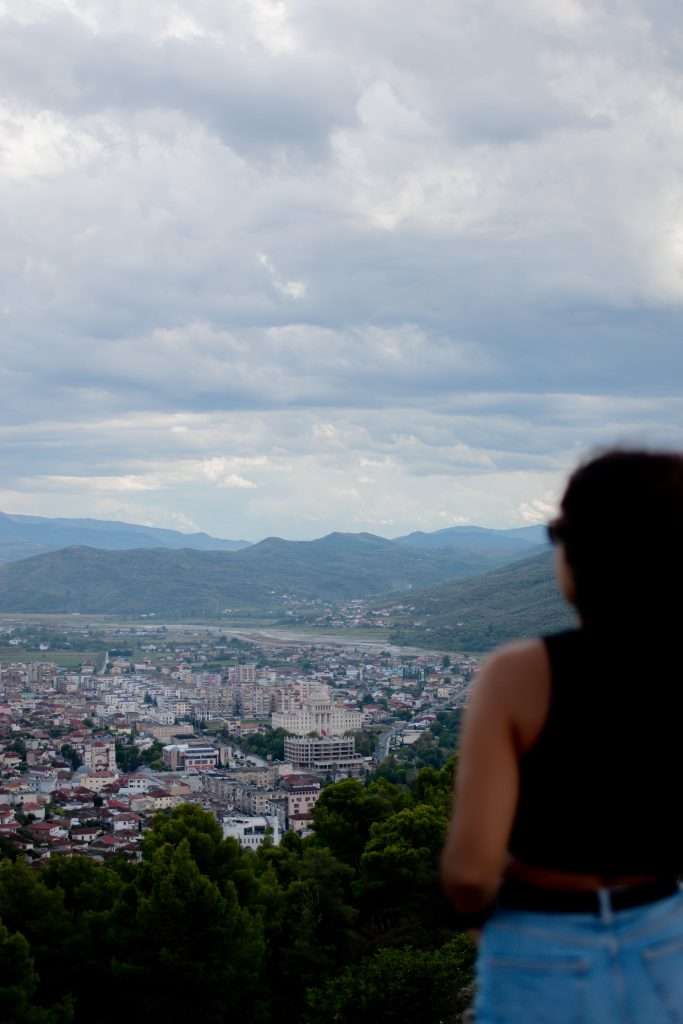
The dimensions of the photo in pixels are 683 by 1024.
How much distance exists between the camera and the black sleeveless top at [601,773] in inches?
46.9

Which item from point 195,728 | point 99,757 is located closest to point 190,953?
point 99,757

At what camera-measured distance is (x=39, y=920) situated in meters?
8.42

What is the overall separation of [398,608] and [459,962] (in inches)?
3655

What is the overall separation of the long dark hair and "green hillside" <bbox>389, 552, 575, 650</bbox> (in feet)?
190

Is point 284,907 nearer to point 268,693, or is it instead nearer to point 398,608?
point 268,693

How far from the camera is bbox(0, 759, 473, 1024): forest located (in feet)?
23.6

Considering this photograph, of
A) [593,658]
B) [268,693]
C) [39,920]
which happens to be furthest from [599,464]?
[268,693]

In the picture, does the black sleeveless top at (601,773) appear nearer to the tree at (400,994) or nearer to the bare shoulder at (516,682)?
the bare shoulder at (516,682)

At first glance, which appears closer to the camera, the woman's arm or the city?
the woman's arm

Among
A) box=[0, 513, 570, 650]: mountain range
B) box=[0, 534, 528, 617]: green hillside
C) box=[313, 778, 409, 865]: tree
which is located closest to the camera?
box=[313, 778, 409, 865]: tree

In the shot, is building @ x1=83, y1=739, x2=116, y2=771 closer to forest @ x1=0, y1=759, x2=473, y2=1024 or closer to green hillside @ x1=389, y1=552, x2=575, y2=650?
green hillside @ x1=389, y1=552, x2=575, y2=650

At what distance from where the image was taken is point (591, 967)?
120 centimetres

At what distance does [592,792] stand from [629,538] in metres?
0.26

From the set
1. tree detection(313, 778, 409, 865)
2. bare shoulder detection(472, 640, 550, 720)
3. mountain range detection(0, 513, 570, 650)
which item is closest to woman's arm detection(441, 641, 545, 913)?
bare shoulder detection(472, 640, 550, 720)
